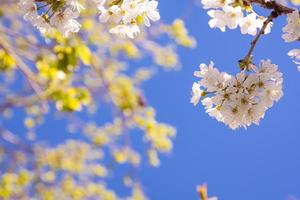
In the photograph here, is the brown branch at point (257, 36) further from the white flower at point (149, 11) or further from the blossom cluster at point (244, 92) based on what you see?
the white flower at point (149, 11)

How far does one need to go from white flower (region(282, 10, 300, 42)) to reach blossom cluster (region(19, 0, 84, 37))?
0.71 meters

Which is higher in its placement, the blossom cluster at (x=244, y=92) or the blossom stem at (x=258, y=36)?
the blossom stem at (x=258, y=36)

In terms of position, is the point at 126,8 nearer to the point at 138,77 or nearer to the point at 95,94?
the point at 95,94

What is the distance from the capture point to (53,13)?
1.71 m

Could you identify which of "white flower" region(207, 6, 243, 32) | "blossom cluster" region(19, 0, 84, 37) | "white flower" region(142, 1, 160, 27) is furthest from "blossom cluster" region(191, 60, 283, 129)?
"blossom cluster" region(19, 0, 84, 37)

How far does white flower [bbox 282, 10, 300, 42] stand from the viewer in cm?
150

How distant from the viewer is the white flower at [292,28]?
1.50m

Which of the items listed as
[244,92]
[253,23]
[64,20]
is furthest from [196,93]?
[64,20]

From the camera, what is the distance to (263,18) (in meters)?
1.65

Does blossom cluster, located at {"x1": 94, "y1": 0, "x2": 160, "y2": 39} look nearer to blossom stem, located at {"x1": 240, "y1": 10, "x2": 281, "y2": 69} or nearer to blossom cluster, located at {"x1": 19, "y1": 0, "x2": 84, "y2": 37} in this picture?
blossom cluster, located at {"x1": 19, "y1": 0, "x2": 84, "y2": 37}

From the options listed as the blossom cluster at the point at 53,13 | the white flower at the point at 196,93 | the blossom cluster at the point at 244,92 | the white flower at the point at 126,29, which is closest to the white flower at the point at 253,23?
the blossom cluster at the point at 244,92

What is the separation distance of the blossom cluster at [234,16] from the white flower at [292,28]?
0.29ft

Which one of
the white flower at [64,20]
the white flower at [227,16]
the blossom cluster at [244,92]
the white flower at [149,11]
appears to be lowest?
the blossom cluster at [244,92]

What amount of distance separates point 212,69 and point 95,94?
11.5 ft
